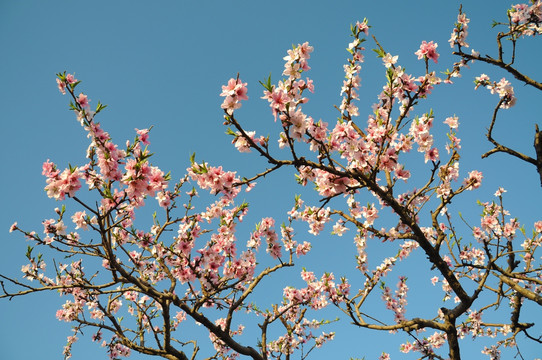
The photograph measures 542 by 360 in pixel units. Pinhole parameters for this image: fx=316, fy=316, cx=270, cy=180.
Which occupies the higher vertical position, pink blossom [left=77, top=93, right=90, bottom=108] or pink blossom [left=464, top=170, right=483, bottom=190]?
pink blossom [left=464, top=170, right=483, bottom=190]

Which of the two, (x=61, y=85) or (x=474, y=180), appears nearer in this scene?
(x=61, y=85)

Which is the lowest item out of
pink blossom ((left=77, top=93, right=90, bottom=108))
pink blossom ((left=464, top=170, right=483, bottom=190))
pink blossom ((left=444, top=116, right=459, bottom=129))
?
pink blossom ((left=77, top=93, right=90, bottom=108))

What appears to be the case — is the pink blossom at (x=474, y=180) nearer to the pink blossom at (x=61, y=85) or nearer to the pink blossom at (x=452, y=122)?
the pink blossom at (x=452, y=122)

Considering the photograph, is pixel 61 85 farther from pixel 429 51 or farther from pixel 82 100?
pixel 429 51

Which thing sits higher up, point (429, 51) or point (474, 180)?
point (429, 51)

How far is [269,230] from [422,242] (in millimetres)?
2907

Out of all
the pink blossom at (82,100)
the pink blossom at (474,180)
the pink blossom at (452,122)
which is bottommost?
the pink blossom at (82,100)

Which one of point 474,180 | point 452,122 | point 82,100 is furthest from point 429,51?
point 82,100

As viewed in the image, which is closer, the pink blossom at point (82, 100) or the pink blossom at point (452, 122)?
the pink blossom at point (82, 100)

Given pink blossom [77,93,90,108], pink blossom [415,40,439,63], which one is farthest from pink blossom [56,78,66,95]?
pink blossom [415,40,439,63]

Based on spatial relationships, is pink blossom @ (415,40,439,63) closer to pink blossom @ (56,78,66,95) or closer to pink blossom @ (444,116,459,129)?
pink blossom @ (444,116,459,129)

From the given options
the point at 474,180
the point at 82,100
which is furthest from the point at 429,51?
the point at 82,100

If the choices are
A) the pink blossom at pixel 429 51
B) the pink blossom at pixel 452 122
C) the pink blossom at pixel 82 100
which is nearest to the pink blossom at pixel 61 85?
the pink blossom at pixel 82 100

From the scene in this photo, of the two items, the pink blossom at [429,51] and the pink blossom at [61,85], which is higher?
the pink blossom at [429,51]
